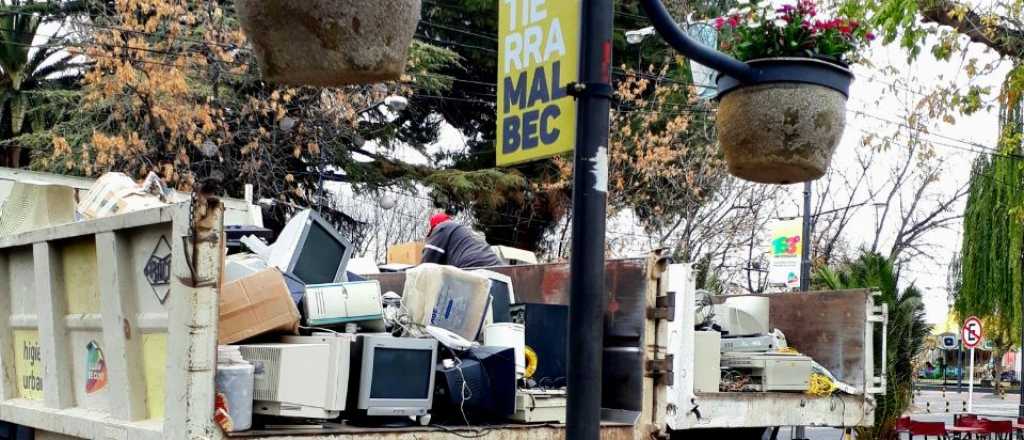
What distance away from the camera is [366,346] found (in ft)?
15.5

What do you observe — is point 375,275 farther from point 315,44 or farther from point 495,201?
point 495,201

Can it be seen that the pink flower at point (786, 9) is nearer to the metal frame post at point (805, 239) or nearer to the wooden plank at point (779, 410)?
the wooden plank at point (779, 410)

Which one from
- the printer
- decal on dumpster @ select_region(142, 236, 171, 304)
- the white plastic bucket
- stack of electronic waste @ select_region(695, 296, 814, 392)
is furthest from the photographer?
the printer

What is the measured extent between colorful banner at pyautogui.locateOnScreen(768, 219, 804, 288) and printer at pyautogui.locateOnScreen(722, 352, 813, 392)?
11.3m

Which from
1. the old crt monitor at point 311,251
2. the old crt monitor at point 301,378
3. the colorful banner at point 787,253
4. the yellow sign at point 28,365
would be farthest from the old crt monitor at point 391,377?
the colorful banner at point 787,253

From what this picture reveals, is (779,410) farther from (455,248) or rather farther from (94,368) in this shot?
(94,368)

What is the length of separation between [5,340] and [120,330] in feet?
5.07

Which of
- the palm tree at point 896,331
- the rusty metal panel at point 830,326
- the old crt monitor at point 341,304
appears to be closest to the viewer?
the old crt monitor at point 341,304

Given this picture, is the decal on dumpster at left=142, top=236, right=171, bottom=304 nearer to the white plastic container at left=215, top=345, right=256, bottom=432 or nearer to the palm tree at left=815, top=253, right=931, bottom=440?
the white plastic container at left=215, top=345, right=256, bottom=432

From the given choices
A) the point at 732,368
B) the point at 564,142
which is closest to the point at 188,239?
the point at 564,142

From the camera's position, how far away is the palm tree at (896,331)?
1440 centimetres

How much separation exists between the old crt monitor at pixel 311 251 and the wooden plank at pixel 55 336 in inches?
45.0

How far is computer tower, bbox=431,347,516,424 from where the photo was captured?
16.6 ft

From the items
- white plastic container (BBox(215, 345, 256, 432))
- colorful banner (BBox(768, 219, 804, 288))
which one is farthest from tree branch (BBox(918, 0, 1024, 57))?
colorful banner (BBox(768, 219, 804, 288))
